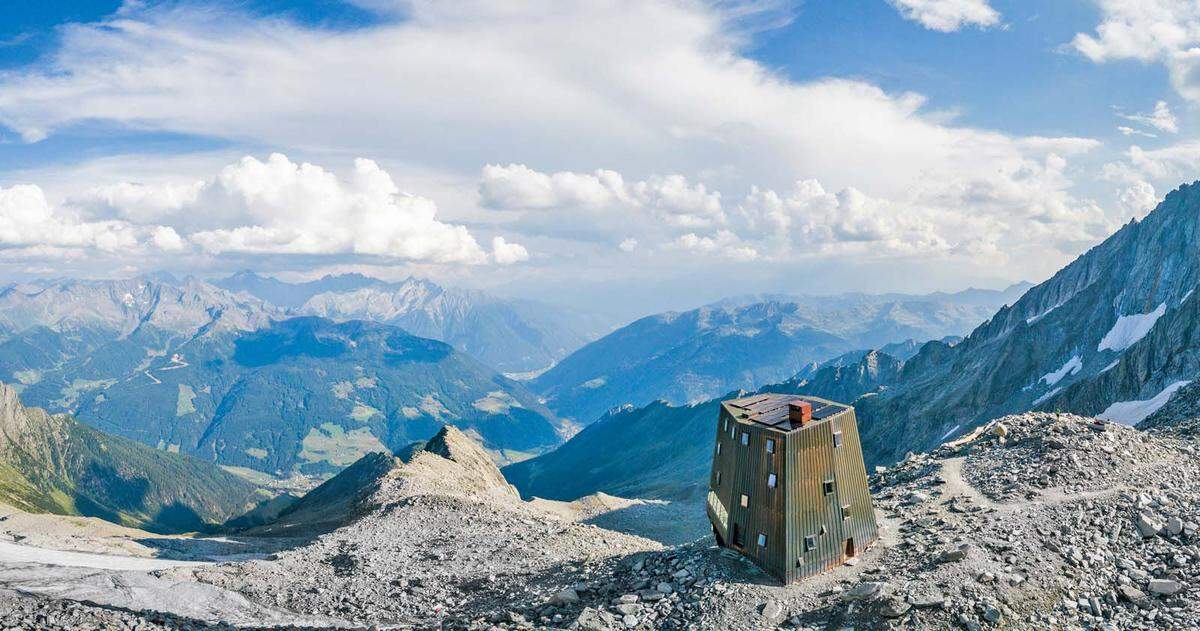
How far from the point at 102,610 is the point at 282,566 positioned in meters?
15.5

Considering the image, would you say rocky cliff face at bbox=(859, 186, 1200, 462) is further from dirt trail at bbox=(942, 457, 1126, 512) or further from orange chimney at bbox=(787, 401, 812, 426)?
orange chimney at bbox=(787, 401, 812, 426)

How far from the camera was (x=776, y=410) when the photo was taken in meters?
39.6

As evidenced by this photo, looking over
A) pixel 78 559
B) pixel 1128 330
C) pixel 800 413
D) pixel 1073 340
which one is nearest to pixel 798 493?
pixel 800 413

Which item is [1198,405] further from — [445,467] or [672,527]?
[445,467]

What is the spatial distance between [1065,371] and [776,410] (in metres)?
165

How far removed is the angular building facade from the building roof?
0.10 m

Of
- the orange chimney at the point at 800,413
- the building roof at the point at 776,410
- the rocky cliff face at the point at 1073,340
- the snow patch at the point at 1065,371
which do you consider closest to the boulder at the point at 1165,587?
the building roof at the point at 776,410

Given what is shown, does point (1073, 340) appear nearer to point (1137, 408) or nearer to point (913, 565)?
point (1137, 408)

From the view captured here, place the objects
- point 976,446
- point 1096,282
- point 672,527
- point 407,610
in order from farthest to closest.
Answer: point 1096,282 → point 672,527 → point 976,446 → point 407,610

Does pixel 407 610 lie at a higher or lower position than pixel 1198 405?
lower

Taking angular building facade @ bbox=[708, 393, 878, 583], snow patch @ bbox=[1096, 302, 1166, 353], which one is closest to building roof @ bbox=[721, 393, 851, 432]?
angular building facade @ bbox=[708, 393, 878, 583]

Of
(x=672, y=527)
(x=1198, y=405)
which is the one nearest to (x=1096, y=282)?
(x=1198, y=405)

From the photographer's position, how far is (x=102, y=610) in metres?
31.4

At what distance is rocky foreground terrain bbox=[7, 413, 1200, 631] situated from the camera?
28922mm
